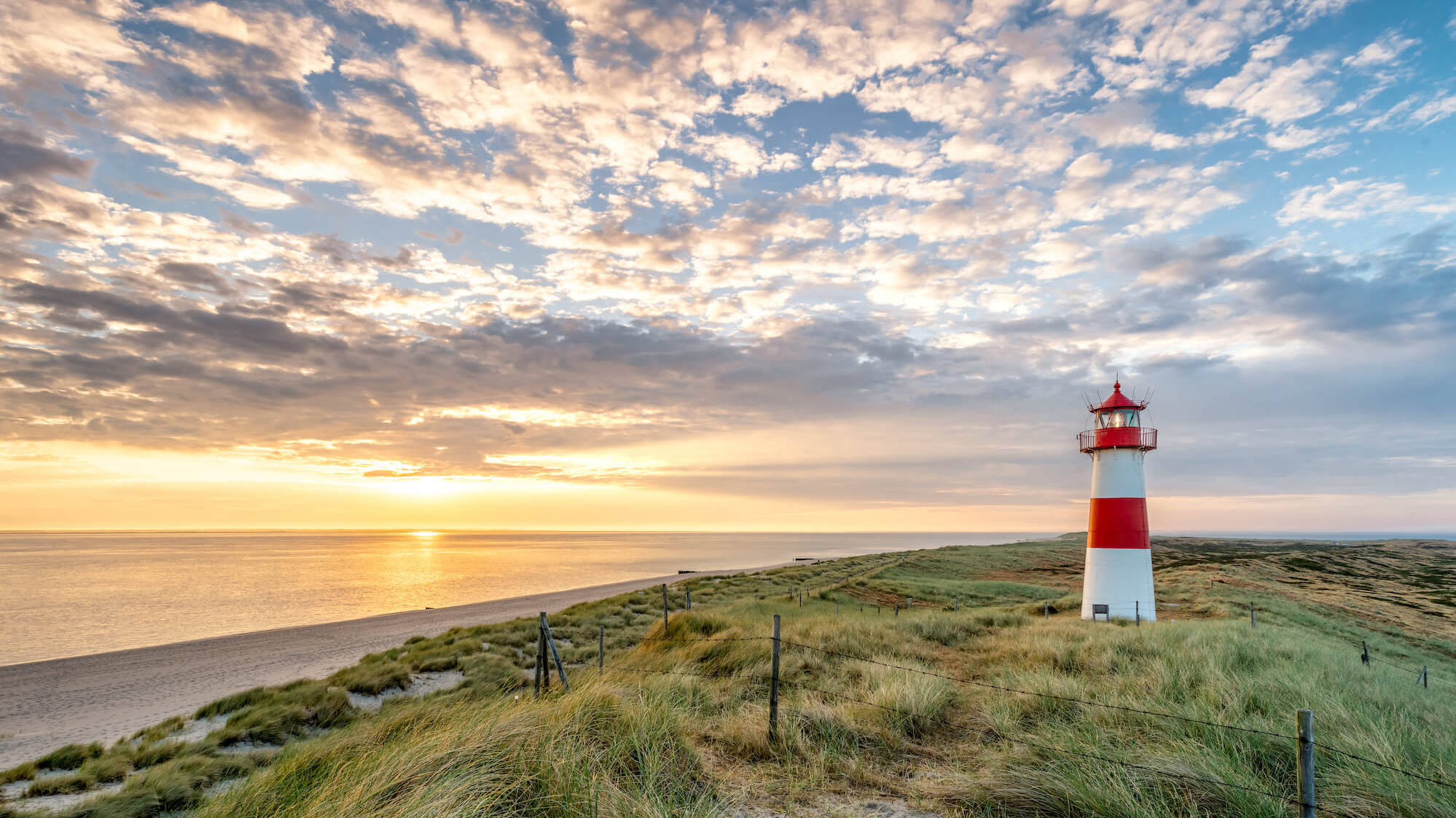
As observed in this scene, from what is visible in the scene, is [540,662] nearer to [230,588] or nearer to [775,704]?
[775,704]

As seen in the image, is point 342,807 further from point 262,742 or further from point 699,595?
point 699,595

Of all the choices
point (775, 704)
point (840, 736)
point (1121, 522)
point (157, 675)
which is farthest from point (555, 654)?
point (157, 675)

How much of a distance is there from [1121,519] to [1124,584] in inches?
73.5

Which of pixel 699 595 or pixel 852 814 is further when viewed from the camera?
pixel 699 595

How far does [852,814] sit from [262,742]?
10168 millimetres

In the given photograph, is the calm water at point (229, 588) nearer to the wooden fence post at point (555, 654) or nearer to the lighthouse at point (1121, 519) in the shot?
the wooden fence post at point (555, 654)

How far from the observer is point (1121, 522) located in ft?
61.4

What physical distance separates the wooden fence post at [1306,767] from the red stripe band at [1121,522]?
16697 mm

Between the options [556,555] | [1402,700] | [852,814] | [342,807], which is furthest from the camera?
[556,555]

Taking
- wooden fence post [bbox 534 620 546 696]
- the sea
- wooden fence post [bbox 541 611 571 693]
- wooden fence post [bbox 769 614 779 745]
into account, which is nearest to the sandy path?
the sea

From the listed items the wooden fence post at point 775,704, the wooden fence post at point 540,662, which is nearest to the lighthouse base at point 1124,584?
the wooden fence post at point 775,704

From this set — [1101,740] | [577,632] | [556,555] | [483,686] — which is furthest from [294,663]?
[556,555]

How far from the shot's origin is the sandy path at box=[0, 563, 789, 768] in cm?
1415

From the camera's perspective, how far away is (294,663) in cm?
2148
